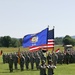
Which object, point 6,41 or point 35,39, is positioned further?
point 6,41

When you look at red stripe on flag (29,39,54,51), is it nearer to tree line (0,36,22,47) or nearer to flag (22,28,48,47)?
flag (22,28,48,47)

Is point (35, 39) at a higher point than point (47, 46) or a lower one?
higher

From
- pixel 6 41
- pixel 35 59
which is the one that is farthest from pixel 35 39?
pixel 6 41

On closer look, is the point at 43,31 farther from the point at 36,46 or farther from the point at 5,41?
the point at 5,41

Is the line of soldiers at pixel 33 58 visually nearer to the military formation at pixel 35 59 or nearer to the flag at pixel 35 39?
the military formation at pixel 35 59

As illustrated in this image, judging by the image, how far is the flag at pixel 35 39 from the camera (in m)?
24.0

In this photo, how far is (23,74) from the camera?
26547 mm

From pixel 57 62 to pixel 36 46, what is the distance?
45.1ft

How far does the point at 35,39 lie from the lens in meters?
24.3

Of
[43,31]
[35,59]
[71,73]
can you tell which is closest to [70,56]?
[35,59]

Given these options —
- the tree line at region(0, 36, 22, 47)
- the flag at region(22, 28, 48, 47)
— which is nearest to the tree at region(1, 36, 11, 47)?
the tree line at region(0, 36, 22, 47)

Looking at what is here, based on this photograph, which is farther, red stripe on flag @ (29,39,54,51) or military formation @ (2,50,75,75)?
military formation @ (2,50,75,75)

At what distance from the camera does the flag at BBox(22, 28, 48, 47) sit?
23969 millimetres

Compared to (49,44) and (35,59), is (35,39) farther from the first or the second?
(35,59)
